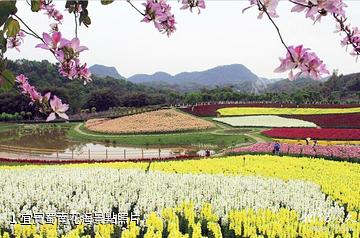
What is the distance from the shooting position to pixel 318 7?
1481 millimetres

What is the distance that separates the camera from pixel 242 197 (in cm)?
852

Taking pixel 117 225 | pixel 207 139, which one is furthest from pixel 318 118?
pixel 117 225

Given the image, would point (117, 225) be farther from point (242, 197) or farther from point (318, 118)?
point (318, 118)

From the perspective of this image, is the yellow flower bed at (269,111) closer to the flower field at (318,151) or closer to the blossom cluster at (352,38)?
the flower field at (318,151)

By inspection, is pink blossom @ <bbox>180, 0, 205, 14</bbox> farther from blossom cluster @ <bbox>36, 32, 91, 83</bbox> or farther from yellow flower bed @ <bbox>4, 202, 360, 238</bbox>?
yellow flower bed @ <bbox>4, 202, 360, 238</bbox>

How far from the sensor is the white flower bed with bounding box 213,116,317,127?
134 ft

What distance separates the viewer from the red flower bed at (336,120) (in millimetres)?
38487

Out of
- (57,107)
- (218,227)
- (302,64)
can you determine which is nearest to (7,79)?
(57,107)

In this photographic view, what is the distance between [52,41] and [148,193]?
7146mm

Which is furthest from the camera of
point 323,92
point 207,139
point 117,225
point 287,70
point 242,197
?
point 323,92

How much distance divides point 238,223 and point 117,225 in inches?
76.6

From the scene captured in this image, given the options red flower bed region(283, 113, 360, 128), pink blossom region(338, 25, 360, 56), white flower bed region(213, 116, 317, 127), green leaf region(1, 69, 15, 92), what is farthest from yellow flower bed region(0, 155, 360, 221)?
white flower bed region(213, 116, 317, 127)

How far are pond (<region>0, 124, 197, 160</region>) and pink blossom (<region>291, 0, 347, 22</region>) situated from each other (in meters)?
24.2

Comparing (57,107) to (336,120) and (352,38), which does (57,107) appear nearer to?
(352,38)
